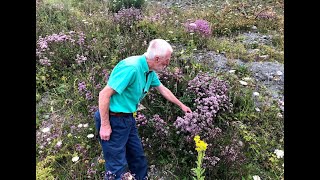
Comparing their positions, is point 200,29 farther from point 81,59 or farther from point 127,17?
point 81,59

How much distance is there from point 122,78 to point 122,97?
26 centimetres

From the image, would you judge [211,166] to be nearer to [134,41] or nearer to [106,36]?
[134,41]

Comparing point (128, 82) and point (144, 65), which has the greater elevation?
point (144, 65)

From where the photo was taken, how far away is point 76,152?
14.3 feet

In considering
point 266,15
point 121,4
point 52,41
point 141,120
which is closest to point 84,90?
point 141,120

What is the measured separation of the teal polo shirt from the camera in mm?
3209

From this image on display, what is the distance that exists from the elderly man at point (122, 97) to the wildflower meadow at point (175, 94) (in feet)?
1.06

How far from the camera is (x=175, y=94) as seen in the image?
16.7 feet

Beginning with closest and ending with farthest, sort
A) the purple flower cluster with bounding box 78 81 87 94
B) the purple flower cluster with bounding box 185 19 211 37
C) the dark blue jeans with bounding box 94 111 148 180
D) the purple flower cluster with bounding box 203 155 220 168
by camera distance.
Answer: the dark blue jeans with bounding box 94 111 148 180 → the purple flower cluster with bounding box 203 155 220 168 → the purple flower cluster with bounding box 78 81 87 94 → the purple flower cluster with bounding box 185 19 211 37

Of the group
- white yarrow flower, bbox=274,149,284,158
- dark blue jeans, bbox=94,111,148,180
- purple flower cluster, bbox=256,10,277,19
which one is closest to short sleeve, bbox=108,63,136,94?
dark blue jeans, bbox=94,111,148,180

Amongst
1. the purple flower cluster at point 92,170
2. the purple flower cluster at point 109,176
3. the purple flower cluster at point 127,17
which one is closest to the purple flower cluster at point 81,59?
the purple flower cluster at point 127,17

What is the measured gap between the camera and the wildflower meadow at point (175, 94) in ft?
13.5

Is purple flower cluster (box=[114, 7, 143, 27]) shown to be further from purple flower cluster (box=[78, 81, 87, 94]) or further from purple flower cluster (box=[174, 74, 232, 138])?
purple flower cluster (box=[174, 74, 232, 138])
